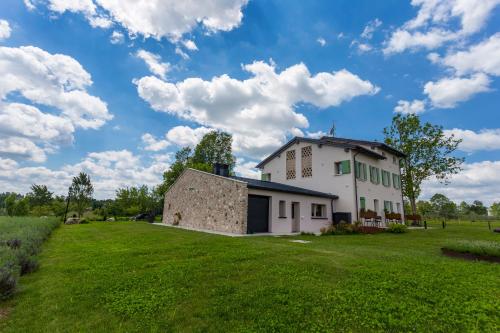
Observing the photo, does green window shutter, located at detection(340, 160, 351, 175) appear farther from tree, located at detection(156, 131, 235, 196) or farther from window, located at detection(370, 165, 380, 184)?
tree, located at detection(156, 131, 235, 196)

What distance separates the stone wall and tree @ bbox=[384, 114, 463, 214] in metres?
23.3

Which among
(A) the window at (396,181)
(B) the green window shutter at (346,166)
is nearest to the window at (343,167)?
(B) the green window shutter at (346,166)

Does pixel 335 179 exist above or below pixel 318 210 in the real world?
above

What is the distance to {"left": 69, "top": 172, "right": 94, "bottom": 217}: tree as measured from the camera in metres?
35.0

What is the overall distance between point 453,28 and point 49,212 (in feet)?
174

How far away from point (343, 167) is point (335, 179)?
1180 millimetres

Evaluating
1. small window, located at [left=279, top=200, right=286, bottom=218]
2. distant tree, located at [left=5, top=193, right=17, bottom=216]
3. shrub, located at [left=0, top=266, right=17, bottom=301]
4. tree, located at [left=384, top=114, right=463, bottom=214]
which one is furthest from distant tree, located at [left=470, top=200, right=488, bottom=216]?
distant tree, located at [left=5, top=193, right=17, bottom=216]

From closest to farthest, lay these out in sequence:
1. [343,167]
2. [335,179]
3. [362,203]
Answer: [343,167] → [362,203] → [335,179]

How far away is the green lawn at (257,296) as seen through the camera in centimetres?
345

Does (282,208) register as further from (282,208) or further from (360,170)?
(360,170)

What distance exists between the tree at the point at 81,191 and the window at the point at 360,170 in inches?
1478

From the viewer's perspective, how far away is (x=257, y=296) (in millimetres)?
4207

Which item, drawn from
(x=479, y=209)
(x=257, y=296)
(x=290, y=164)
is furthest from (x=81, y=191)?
(x=479, y=209)

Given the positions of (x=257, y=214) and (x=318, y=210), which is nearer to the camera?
(x=257, y=214)
